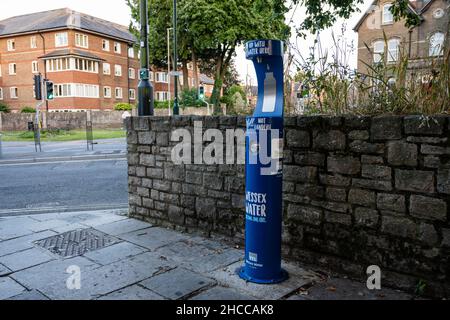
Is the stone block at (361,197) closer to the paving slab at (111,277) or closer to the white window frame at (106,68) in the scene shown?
the paving slab at (111,277)

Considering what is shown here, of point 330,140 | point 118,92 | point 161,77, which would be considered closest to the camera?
point 330,140

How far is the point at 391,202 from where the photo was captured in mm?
3670

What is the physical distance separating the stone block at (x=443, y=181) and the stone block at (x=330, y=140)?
36.1 inches

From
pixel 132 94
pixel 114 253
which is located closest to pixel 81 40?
pixel 132 94

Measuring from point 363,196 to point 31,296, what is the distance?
10.9 ft

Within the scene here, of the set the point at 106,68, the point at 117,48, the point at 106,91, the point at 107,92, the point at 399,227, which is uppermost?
the point at 117,48

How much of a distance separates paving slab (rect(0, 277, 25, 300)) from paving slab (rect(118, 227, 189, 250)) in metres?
1.56

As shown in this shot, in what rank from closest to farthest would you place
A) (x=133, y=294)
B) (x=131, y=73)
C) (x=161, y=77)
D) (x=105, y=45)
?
(x=133, y=294)
(x=105, y=45)
(x=131, y=73)
(x=161, y=77)

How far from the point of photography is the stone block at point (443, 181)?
10.9 feet

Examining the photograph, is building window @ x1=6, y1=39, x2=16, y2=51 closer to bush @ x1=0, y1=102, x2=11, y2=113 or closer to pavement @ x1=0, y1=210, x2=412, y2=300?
bush @ x1=0, y1=102, x2=11, y2=113

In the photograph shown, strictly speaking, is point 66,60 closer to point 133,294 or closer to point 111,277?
point 111,277

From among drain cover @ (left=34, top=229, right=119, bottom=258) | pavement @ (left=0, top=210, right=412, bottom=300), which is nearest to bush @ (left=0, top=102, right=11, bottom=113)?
pavement @ (left=0, top=210, right=412, bottom=300)

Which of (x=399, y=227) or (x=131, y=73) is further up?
(x=131, y=73)

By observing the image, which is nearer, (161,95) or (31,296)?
(31,296)
